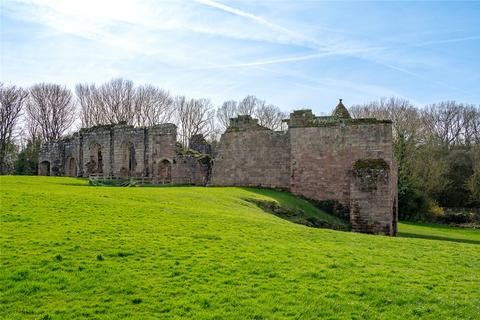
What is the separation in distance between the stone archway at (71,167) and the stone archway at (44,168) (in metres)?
2.11

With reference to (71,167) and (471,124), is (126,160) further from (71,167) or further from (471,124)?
(471,124)

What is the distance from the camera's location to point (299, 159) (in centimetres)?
2725

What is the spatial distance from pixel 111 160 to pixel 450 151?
3917cm

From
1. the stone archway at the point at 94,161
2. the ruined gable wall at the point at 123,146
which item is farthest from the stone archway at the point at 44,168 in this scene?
the ruined gable wall at the point at 123,146

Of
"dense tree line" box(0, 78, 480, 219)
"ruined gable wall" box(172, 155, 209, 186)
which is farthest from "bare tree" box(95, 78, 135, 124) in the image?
"ruined gable wall" box(172, 155, 209, 186)

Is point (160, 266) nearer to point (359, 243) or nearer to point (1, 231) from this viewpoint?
point (1, 231)

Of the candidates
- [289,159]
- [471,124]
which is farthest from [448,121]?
[289,159]

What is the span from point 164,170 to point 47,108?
29.3 meters

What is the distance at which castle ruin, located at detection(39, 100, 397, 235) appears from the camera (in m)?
23.5

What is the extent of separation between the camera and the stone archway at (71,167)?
140 ft

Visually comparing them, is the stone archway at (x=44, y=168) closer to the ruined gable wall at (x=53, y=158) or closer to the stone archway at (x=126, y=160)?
the ruined gable wall at (x=53, y=158)

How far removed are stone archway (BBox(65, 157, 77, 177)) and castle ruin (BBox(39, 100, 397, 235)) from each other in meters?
2.51

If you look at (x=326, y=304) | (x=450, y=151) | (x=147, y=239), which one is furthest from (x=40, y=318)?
(x=450, y=151)

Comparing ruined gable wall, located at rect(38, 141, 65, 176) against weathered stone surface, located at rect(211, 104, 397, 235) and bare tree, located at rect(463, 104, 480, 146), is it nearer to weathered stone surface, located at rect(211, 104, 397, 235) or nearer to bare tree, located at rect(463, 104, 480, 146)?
weathered stone surface, located at rect(211, 104, 397, 235)
